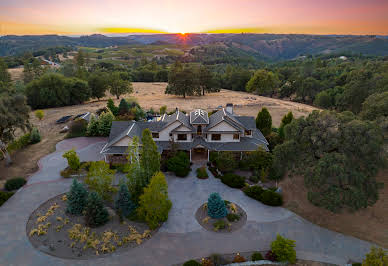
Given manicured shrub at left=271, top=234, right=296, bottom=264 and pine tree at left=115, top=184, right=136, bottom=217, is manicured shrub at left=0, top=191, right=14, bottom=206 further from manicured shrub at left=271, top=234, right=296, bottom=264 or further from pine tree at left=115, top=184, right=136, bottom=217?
manicured shrub at left=271, top=234, right=296, bottom=264

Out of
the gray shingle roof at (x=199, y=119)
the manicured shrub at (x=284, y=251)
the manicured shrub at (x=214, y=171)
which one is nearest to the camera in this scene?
the manicured shrub at (x=284, y=251)

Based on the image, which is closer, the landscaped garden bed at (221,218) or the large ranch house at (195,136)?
the landscaped garden bed at (221,218)

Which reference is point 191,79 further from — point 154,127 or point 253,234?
point 253,234

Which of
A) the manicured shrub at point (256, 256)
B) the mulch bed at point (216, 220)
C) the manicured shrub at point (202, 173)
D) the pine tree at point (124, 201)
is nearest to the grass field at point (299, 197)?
the mulch bed at point (216, 220)

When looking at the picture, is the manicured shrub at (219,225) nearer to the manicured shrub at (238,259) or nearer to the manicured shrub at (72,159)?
the manicured shrub at (238,259)

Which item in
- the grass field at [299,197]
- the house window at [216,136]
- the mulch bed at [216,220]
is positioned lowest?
the grass field at [299,197]
